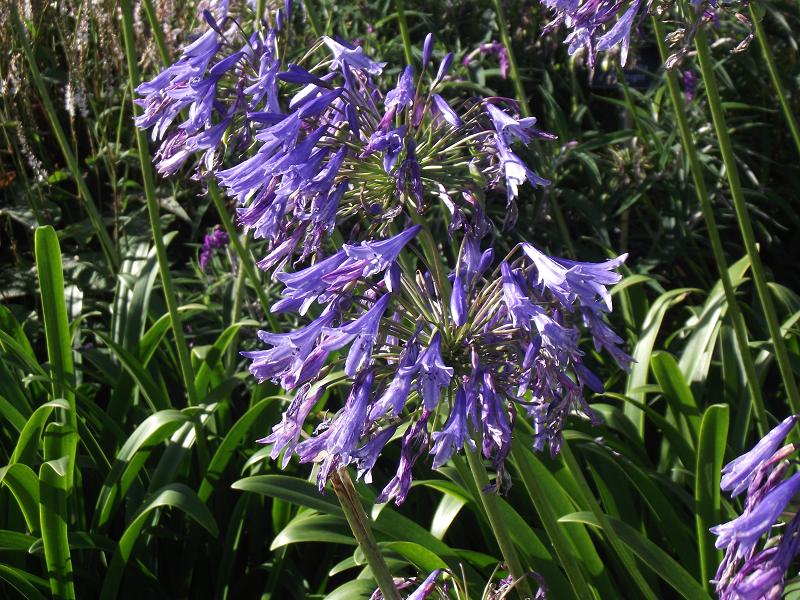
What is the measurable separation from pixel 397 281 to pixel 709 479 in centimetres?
137

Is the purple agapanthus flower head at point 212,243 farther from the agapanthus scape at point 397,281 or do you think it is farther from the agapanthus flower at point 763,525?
the agapanthus flower at point 763,525

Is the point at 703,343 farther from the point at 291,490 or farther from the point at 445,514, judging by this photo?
the point at 291,490

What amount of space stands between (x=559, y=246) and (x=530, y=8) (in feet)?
4.69

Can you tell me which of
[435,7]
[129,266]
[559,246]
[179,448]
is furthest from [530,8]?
[179,448]

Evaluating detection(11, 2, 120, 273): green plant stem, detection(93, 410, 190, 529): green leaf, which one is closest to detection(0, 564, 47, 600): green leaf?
detection(93, 410, 190, 529): green leaf

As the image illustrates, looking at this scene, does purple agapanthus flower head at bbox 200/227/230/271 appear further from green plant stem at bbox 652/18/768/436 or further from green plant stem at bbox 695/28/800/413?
green plant stem at bbox 695/28/800/413

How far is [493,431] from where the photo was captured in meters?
1.39

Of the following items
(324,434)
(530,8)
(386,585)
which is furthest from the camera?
(530,8)

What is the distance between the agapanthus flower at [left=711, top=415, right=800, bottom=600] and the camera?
965 millimetres

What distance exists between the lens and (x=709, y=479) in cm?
241

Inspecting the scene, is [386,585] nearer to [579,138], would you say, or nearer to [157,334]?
[157,334]

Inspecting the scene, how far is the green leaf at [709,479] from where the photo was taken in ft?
7.63

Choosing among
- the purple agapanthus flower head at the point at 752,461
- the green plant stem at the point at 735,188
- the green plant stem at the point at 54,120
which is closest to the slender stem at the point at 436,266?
the purple agapanthus flower head at the point at 752,461

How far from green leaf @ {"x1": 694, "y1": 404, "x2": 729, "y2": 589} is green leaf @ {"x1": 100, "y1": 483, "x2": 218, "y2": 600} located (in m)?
1.27
